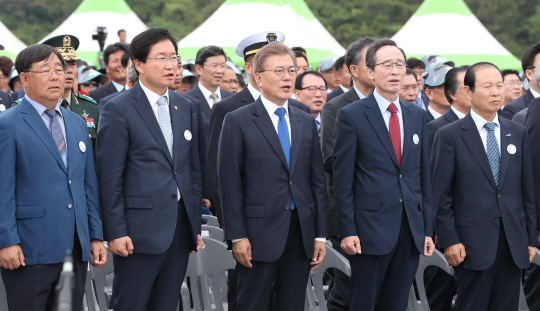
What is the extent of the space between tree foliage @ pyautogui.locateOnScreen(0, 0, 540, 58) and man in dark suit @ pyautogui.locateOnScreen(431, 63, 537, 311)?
35002mm

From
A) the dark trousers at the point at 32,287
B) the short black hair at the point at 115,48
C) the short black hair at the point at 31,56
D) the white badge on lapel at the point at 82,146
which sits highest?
the short black hair at the point at 115,48

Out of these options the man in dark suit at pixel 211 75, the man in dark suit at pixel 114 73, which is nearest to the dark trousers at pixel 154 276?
the man in dark suit at pixel 211 75

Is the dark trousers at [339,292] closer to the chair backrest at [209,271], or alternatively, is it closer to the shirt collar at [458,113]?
the chair backrest at [209,271]

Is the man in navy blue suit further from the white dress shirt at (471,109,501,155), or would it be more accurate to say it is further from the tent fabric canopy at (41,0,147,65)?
the tent fabric canopy at (41,0,147,65)

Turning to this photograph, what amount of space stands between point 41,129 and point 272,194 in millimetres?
1368

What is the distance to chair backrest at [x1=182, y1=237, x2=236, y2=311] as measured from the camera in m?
5.11

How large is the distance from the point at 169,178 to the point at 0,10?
138 feet

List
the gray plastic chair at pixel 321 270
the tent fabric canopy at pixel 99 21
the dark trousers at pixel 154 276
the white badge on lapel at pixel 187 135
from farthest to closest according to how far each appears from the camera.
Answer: the tent fabric canopy at pixel 99 21 → the gray plastic chair at pixel 321 270 → the white badge on lapel at pixel 187 135 → the dark trousers at pixel 154 276

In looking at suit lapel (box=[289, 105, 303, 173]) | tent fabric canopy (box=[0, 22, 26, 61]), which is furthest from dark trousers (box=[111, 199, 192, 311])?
tent fabric canopy (box=[0, 22, 26, 61])

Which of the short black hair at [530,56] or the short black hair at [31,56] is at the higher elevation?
the short black hair at [31,56]

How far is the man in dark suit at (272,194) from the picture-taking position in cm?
429

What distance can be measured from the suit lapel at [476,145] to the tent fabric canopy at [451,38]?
12.8m

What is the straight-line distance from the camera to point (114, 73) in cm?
848

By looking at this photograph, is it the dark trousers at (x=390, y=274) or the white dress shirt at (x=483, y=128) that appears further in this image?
the white dress shirt at (x=483, y=128)
